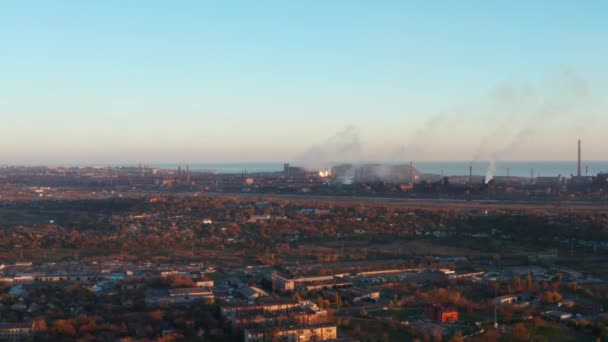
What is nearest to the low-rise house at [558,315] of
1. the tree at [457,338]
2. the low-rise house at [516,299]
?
the low-rise house at [516,299]

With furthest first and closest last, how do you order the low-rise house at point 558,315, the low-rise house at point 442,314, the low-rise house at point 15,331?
the low-rise house at point 558,315 < the low-rise house at point 442,314 < the low-rise house at point 15,331

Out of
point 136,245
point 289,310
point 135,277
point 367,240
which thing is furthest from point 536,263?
point 136,245

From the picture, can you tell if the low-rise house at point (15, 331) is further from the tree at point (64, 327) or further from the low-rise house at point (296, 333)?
the low-rise house at point (296, 333)

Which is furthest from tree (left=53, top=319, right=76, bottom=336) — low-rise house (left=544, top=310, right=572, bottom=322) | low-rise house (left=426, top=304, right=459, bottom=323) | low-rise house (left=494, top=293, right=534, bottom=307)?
low-rise house (left=544, top=310, right=572, bottom=322)

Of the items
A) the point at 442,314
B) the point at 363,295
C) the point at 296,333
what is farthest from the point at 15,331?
the point at 442,314

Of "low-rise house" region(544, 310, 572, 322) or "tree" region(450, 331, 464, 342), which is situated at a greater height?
"tree" region(450, 331, 464, 342)

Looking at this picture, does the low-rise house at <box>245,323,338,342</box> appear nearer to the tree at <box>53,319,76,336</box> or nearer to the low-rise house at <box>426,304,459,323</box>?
the low-rise house at <box>426,304,459,323</box>

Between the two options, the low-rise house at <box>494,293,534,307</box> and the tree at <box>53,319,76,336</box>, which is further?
the low-rise house at <box>494,293,534,307</box>

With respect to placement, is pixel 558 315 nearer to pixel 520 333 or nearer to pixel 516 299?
pixel 516 299

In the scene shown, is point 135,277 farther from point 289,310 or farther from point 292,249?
point 292,249

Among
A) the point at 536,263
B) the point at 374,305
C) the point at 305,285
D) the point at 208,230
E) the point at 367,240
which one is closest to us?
the point at 374,305

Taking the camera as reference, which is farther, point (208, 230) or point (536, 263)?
point (208, 230)
